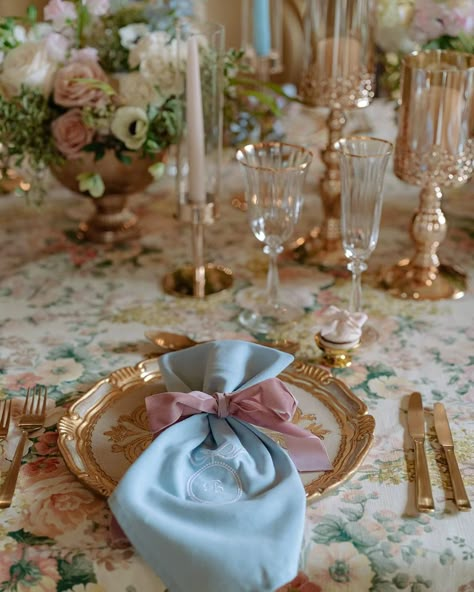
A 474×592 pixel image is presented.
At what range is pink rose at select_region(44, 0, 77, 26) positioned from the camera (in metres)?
1.32

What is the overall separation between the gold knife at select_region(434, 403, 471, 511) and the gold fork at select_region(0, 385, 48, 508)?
1.57ft

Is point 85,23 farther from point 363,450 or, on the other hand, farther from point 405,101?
point 363,450

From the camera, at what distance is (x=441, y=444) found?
96 cm

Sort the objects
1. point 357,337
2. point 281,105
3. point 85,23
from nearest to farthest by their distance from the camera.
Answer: point 357,337
point 85,23
point 281,105

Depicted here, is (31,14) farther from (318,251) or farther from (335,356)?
(335,356)

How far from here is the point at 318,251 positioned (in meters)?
1.48

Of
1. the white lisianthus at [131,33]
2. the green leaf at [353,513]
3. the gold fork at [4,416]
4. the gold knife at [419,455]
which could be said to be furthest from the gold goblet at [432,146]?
the gold fork at [4,416]

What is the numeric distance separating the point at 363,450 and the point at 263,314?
15.5 inches

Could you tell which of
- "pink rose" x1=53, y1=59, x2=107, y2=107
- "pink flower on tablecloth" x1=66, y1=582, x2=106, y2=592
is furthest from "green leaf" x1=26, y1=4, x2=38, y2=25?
"pink flower on tablecloth" x1=66, y1=582, x2=106, y2=592

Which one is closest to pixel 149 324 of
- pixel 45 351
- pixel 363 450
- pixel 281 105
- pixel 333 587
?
pixel 45 351

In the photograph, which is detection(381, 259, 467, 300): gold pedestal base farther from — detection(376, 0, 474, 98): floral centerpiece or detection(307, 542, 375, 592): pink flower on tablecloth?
detection(307, 542, 375, 592): pink flower on tablecloth

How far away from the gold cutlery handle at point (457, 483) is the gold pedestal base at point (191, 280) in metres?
0.54

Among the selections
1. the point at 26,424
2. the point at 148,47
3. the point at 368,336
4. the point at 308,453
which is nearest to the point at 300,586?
the point at 308,453

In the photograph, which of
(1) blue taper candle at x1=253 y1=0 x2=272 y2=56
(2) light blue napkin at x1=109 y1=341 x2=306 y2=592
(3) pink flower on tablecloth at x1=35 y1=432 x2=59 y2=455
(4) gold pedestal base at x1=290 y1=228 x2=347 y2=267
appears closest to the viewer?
(2) light blue napkin at x1=109 y1=341 x2=306 y2=592
